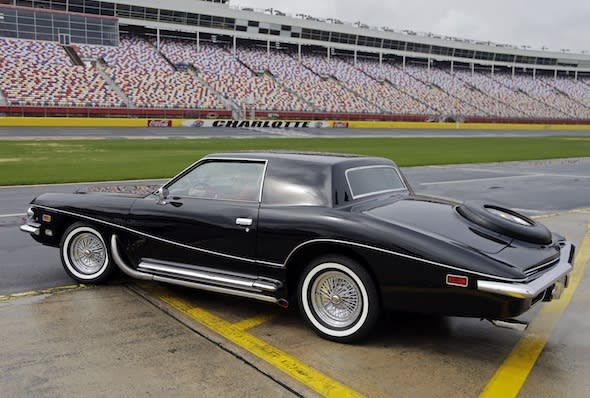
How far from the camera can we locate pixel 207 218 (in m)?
4.59

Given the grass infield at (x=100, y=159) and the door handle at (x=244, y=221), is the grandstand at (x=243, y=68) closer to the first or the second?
the grass infield at (x=100, y=159)

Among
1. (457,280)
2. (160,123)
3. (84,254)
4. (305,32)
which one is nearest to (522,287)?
(457,280)

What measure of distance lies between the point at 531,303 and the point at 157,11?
6010cm

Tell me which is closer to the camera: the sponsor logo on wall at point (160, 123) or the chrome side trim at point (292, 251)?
the chrome side trim at point (292, 251)

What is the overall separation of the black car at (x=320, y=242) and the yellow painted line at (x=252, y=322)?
8.9 inches

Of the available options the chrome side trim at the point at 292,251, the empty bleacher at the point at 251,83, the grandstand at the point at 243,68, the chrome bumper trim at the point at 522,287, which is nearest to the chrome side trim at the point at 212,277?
the chrome side trim at the point at 292,251

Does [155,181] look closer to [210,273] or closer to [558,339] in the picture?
[210,273]

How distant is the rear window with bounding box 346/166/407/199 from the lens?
4516 millimetres

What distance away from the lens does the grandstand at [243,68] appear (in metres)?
44.5

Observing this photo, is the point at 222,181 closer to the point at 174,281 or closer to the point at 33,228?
the point at 174,281

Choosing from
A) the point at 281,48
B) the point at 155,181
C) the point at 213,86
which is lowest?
the point at 155,181

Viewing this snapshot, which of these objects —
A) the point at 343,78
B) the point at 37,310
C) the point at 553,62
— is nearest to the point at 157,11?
the point at 343,78

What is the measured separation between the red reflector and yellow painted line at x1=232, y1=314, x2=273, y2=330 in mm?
1580

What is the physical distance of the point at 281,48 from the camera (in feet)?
222
